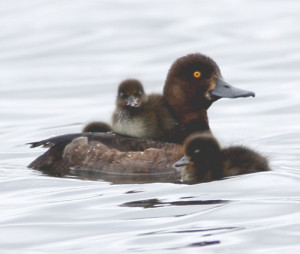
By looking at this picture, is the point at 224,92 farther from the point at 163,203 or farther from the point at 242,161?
the point at 163,203

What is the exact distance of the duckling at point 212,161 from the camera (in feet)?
31.4

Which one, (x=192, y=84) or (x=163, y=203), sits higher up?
(x=192, y=84)

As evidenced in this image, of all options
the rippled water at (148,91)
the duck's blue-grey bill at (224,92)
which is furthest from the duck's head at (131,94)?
the rippled water at (148,91)

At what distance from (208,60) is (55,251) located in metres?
3.07

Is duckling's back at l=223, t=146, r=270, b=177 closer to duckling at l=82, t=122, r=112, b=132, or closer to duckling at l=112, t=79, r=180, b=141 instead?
duckling at l=112, t=79, r=180, b=141

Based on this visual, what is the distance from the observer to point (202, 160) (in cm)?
959

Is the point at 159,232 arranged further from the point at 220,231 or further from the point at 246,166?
the point at 246,166

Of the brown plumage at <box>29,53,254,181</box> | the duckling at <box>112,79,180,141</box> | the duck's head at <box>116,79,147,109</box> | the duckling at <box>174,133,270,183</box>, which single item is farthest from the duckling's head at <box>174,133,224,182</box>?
the duck's head at <box>116,79,147,109</box>

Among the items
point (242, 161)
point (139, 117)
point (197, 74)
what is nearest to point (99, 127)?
point (139, 117)

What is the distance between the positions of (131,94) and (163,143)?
50 cm

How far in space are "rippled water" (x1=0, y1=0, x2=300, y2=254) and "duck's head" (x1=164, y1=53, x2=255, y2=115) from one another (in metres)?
0.70

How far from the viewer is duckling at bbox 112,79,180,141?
998 centimetres

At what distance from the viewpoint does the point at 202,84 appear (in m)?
10.3

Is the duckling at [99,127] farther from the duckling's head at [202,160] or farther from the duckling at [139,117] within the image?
the duckling's head at [202,160]
